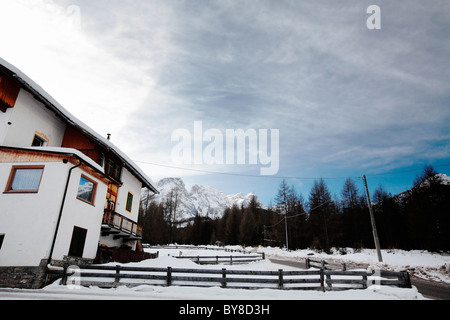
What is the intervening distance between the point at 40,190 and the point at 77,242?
12.2 feet

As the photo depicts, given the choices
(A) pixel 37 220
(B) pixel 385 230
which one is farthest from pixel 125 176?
(B) pixel 385 230

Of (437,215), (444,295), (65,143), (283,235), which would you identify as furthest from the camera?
(283,235)

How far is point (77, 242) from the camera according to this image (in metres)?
14.1

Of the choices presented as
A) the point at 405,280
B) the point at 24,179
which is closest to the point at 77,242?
the point at 24,179

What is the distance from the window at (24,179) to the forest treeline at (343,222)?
116 ft

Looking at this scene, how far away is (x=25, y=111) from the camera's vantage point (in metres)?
15.5

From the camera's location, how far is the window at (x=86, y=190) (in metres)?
14.6

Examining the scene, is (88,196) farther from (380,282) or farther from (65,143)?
(380,282)

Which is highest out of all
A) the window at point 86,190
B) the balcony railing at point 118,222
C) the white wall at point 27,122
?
the white wall at point 27,122

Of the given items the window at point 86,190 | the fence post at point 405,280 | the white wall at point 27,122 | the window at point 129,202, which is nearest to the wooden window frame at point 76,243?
the window at point 86,190

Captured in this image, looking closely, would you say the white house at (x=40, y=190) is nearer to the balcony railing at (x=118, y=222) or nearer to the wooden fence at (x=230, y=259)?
the balcony railing at (x=118, y=222)

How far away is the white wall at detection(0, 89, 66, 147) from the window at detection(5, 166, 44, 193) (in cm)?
237

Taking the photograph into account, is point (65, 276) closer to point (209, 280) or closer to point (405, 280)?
point (209, 280)
